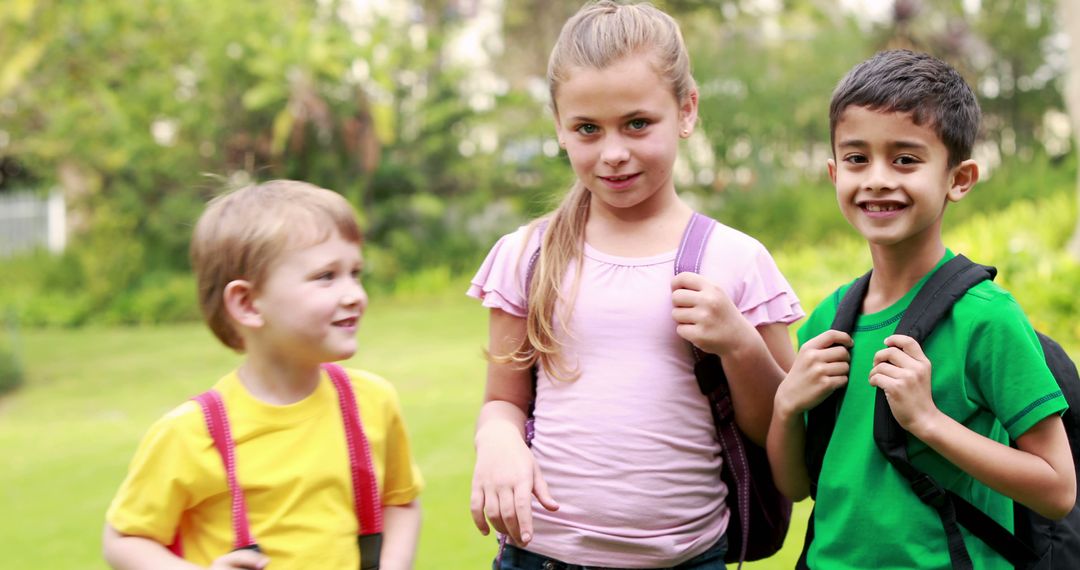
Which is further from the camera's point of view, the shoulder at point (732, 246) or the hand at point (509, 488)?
the shoulder at point (732, 246)

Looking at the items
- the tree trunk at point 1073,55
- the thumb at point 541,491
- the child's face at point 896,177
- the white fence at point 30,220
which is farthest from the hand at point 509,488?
the white fence at point 30,220

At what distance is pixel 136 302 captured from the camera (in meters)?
14.6

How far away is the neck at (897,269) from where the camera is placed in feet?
6.26

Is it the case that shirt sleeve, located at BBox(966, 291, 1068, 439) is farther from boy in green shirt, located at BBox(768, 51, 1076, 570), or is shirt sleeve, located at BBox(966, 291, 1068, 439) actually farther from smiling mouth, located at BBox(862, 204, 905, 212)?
smiling mouth, located at BBox(862, 204, 905, 212)

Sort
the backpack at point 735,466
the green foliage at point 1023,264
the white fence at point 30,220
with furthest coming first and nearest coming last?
the white fence at point 30,220, the green foliage at point 1023,264, the backpack at point 735,466

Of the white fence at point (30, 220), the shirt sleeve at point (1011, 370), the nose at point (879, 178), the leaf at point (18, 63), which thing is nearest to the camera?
the shirt sleeve at point (1011, 370)

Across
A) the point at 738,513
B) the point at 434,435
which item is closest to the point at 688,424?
the point at 738,513

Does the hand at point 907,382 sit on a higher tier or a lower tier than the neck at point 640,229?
lower

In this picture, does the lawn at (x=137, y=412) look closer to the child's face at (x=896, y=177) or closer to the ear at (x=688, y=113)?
the ear at (x=688, y=113)

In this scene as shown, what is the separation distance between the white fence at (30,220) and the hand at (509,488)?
718 inches

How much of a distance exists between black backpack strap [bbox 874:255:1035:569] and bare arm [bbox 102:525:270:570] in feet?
3.47

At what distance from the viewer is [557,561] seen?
6.82 ft

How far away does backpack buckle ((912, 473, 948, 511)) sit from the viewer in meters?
1.79

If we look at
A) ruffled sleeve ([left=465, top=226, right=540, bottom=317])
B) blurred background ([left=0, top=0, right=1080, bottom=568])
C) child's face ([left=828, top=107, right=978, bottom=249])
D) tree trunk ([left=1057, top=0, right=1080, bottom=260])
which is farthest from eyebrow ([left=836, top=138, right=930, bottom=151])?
blurred background ([left=0, top=0, right=1080, bottom=568])
